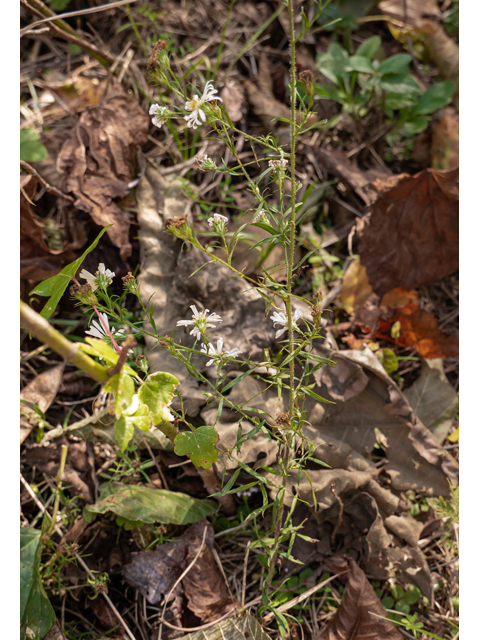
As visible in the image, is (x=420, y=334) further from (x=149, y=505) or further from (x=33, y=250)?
(x=33, y=250)

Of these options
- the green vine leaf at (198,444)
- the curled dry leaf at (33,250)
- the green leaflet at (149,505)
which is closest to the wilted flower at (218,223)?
the green vine leaf at (198,444)

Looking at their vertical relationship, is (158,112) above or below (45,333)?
above

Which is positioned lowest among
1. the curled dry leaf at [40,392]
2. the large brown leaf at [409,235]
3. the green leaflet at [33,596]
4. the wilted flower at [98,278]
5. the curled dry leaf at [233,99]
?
the green leaflet at [33,596]

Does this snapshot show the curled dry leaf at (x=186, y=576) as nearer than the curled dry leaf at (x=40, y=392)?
Yes

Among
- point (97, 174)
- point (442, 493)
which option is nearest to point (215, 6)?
point (97, 174)

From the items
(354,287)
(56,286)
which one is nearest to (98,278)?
(56,286)

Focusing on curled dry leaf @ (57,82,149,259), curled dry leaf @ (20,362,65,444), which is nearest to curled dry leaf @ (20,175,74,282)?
curled dry leaf @ (57,82,149,259)

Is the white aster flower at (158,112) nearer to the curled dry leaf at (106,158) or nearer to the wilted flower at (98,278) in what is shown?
the wilted flower at (98,278)
